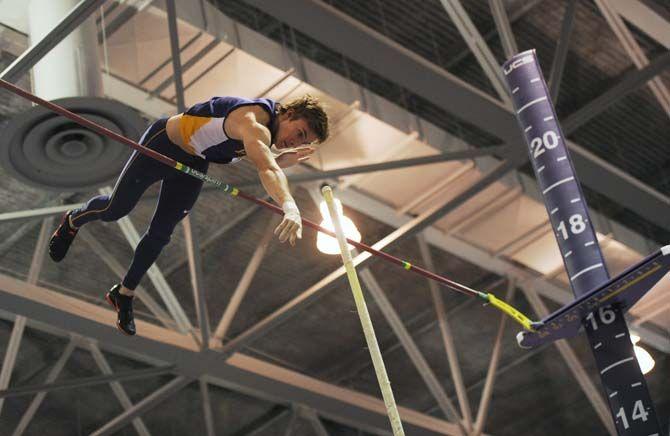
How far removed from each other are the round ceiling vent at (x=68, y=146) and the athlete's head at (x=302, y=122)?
12.5 feet

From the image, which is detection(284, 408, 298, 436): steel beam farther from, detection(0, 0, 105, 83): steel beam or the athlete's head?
the athlete's head

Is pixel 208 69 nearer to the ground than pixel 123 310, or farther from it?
farther from it

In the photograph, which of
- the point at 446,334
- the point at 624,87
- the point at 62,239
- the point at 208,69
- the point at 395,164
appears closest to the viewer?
the point at 62,239

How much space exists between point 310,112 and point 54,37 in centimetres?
430

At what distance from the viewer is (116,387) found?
1939 centimetres

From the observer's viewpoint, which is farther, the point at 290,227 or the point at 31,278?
the point at 31,278

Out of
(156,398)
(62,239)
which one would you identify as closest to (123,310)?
(62,239)

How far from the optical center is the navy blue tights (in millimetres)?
8562

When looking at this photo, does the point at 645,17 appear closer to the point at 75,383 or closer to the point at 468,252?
the point at 468,252

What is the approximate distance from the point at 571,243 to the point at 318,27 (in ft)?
16.2

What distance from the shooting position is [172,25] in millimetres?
11898

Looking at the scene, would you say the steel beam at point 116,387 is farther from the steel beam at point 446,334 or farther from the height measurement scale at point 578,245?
the height measurement scale at point 578,245

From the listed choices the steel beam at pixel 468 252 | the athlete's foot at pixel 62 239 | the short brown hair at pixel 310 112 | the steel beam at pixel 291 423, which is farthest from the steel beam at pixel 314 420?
the short brown hair at pixel 310 112

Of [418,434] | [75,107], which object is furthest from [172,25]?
[418,434]
